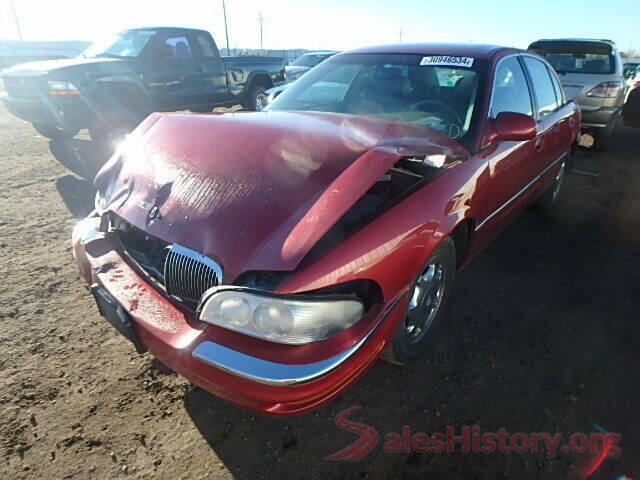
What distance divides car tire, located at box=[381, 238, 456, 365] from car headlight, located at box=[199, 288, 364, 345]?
2.19 feet

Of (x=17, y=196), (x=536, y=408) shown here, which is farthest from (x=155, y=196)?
(x=17, y=196)

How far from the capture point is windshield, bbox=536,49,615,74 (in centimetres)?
675

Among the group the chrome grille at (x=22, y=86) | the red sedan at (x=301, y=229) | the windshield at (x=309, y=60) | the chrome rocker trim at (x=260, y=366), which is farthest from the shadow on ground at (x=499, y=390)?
the windshield at (x=309, y=60)

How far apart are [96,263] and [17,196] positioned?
3609 millimetres

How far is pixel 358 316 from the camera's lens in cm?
164

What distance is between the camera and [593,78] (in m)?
6.48

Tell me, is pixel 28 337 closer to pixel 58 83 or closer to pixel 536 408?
pixel 536 408

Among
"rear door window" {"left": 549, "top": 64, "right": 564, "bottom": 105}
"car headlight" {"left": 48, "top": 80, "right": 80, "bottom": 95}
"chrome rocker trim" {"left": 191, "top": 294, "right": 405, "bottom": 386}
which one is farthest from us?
"car headlight" {"left": 48, "top": 80, "right": 80, "bottom": 95}

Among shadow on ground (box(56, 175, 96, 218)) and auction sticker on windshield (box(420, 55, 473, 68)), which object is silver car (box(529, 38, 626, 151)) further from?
shadow on ground (box(56, 175, 96, 218))

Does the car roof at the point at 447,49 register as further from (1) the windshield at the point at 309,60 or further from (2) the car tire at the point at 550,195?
(1) the windshield at the point at 309,60

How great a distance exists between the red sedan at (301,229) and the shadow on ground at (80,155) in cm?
374

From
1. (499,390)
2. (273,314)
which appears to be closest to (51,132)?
(273,314)

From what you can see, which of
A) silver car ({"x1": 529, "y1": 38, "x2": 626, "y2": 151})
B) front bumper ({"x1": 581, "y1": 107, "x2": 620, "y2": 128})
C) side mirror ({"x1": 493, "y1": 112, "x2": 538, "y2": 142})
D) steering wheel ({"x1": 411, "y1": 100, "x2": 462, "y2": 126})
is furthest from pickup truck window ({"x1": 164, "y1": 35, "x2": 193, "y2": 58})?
front bumper ({"x1": 581, "y1": 107, "x2": 620, "y2": 128})

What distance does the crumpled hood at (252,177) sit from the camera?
162 cm
